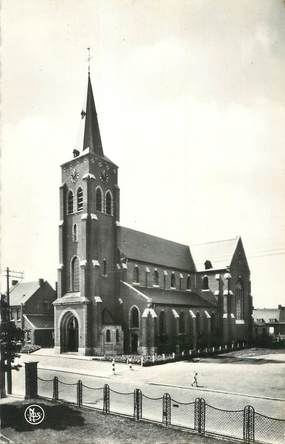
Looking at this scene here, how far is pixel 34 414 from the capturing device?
1338cm

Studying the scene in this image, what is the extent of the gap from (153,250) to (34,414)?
31.8 m

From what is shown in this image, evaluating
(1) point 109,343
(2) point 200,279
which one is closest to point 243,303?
(2) point 200,279

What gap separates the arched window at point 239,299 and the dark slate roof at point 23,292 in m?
23.9

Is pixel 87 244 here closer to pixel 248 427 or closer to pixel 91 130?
pixel 91 130

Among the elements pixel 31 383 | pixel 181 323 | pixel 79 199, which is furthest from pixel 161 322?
pixel 31 383

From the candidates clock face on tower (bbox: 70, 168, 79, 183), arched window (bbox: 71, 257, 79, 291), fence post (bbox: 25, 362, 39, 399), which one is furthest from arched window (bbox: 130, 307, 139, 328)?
fence post (bbox: 25, 362, 39, 399)

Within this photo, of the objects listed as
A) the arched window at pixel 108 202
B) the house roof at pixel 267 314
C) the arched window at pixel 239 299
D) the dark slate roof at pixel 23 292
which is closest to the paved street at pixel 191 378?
the arched window at pixel 108 202

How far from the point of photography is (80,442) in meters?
11.6

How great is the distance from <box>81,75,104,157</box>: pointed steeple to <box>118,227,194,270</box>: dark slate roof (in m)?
7.84

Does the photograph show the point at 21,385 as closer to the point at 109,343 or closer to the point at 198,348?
the point at 109,343

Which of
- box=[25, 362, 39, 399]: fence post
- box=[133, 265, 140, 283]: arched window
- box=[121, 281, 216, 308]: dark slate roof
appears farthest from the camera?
box=[133, 265, 140, 283]: arched window

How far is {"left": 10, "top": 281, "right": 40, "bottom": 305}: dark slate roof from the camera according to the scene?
157 feet

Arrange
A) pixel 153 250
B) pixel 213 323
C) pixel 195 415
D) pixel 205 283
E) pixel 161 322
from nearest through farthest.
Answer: pixel 195 415 < pixel 161 322 < pixel 153 250 < pixel 213 323 < pixel 205 283

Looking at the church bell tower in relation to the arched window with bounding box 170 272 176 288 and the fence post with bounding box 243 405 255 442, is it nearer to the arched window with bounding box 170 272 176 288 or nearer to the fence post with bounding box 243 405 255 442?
the arched window with bounding box 170 272 176 288
